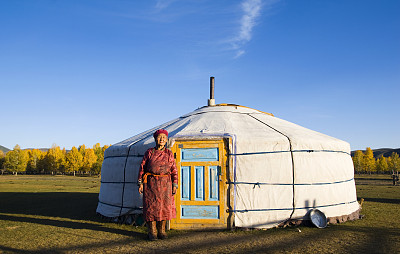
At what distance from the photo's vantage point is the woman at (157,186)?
16.6 feet

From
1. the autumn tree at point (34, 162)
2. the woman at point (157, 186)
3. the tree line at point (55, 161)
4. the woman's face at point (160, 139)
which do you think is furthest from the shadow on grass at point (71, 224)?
the autumn tree at point (34, 162)

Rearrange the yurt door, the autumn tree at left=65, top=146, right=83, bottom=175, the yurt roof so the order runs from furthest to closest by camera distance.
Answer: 1. the autumn tree at left=65, top=146, right=83, bottom=175
2. the yurt roof
3. the yurt door

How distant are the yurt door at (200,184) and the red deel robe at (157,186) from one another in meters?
0.82

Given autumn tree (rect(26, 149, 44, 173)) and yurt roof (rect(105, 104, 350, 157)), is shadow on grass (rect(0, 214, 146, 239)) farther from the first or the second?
autumn tree (rect(26, 149, 44, 173))

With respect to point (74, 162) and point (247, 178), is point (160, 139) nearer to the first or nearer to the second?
point (247, 178)

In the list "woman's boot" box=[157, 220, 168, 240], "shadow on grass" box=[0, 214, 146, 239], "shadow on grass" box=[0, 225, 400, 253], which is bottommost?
"shadow on grass" box=[0, 214, 146, 239]

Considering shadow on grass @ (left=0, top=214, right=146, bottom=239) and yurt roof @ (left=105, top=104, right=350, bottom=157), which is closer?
shadow on grass @ (left=0, top=214, right=146, bottom=239)

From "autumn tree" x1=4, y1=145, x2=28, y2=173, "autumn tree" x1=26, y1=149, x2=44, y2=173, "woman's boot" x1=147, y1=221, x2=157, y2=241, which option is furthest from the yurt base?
"autumn tree" x1=26, y1=149, x2=44, y2=173

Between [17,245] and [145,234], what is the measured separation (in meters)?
2.06

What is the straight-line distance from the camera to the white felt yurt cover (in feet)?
19.9

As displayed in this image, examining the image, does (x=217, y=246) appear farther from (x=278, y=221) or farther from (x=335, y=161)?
(x=335, y=161)

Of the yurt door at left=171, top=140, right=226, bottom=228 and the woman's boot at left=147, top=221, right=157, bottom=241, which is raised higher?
the yurt door at left=171, top=140, right=226, bottom=228

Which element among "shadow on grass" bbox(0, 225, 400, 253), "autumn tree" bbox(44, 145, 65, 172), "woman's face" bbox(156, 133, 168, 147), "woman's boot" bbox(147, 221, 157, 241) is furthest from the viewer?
"autumn tree" bbox(44, 145, 65, 172)

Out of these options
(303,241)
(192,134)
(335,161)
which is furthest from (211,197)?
(335,161)
